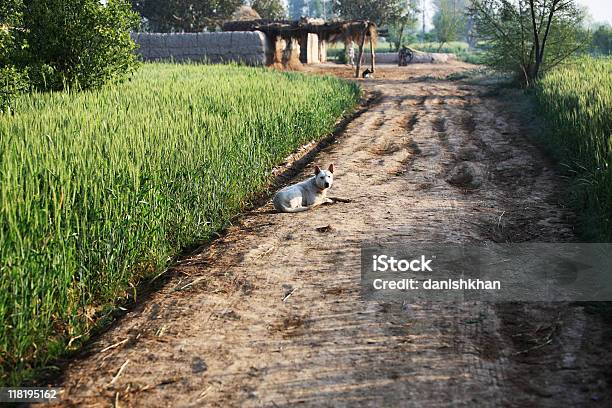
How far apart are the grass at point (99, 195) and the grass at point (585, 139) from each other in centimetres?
406

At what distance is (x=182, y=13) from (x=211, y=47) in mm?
18393

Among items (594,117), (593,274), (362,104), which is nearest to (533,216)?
(593,274)

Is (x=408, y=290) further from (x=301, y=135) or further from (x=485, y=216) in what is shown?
(x=301, y=135)

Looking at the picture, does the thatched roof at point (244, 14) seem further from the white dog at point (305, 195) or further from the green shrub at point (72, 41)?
the white dog at point (305, 195)

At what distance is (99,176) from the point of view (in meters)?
5.31

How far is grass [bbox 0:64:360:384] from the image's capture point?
167 inches

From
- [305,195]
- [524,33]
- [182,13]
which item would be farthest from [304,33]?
[305,195]

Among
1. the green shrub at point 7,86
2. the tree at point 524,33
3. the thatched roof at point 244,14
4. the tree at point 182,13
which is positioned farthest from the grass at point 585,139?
the thatched roof at point 244,14

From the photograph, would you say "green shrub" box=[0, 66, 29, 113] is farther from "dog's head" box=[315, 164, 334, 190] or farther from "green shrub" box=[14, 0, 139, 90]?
"dog's head" box=[315, 164, 334, 190]

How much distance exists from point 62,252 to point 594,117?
25.4 feet

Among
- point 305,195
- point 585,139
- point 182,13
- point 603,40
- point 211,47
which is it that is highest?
point 182,13

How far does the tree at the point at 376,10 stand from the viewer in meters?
53.1

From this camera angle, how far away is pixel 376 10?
5300 centimetres

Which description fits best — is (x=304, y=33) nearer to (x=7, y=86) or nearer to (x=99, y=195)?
(x=7, y=86)
